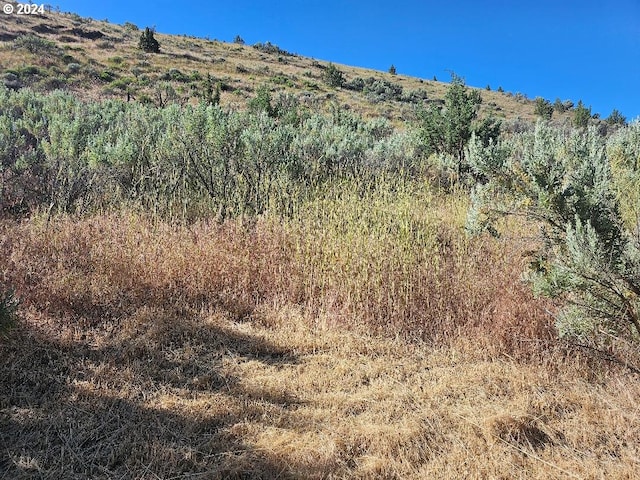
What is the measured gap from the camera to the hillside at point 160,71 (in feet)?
70.5

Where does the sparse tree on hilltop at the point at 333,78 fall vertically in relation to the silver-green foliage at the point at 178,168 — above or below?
above

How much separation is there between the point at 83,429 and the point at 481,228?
115 inches

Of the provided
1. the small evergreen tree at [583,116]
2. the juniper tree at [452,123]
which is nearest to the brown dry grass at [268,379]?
the juniper tree at [452,123]

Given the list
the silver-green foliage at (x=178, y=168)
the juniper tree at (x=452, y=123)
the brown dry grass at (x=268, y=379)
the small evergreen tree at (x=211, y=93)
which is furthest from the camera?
the small evergreen tree at (x=211, y=93)

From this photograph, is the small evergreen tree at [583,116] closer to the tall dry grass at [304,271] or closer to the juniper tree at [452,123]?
the juniper tree at [452,123]

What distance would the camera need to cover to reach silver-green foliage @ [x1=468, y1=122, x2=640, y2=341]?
2.63 m

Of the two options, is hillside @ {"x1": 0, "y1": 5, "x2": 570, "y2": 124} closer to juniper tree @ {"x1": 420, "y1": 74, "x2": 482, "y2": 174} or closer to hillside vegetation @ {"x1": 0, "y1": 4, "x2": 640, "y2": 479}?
juniper tree @ {"x1": 420, "y1": 74, "x2": 482, "y2": 174}

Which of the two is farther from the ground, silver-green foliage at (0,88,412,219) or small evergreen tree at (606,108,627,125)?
small evergreen tree at (606,108,627,125)

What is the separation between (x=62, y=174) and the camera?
22.8ft

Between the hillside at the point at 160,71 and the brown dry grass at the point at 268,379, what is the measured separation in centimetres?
1617

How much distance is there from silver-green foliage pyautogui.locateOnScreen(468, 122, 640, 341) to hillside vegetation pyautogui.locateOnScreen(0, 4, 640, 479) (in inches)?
0.6

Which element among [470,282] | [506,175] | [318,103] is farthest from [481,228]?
[318,103]

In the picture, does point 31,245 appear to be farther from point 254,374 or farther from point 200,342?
point 254,374

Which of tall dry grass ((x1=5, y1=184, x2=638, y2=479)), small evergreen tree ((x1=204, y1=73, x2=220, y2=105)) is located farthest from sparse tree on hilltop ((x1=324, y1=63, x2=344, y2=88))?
tall dry grass ((x1=5, y1=184, x2=638, y2=479))
